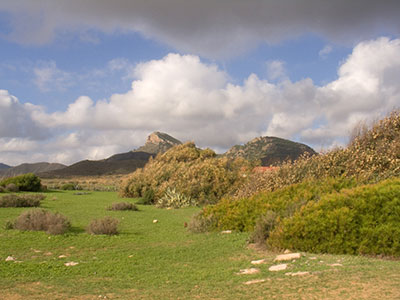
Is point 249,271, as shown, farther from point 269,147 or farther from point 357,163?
point 269,147

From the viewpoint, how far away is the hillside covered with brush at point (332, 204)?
8.63 meters

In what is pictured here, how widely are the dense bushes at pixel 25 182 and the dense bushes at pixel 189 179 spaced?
27.1ft

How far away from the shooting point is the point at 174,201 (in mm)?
22266

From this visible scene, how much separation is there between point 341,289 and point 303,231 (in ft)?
11.3

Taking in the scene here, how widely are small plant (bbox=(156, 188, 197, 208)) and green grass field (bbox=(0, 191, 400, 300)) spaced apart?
31.6 feet

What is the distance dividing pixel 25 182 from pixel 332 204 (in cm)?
2769

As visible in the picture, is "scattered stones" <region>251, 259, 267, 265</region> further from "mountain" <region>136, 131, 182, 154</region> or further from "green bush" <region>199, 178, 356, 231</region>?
"mountain" <region>136, 131, 182, 154</region>

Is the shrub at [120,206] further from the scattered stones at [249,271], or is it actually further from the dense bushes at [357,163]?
the scattered stones at [249,271]

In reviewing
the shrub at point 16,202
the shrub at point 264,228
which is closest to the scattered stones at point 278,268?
the shrub at point 264,228

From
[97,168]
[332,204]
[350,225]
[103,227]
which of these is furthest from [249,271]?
[97,168]

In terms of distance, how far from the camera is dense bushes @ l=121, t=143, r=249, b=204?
79.2 ft

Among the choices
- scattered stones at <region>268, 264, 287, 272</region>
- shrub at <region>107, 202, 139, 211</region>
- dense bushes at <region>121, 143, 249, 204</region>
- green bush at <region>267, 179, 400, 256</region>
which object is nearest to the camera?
scattered stones at <region>268, 264, 287, 272</region>

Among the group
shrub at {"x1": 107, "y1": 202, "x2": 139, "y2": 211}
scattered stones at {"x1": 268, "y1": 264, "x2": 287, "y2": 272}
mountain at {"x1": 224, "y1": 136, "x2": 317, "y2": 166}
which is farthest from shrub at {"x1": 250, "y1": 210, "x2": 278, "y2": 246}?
mountain at {"x1": 224, "y1": 136, "x2": 317, "y2": 166}

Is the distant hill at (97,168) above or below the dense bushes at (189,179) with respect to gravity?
above
